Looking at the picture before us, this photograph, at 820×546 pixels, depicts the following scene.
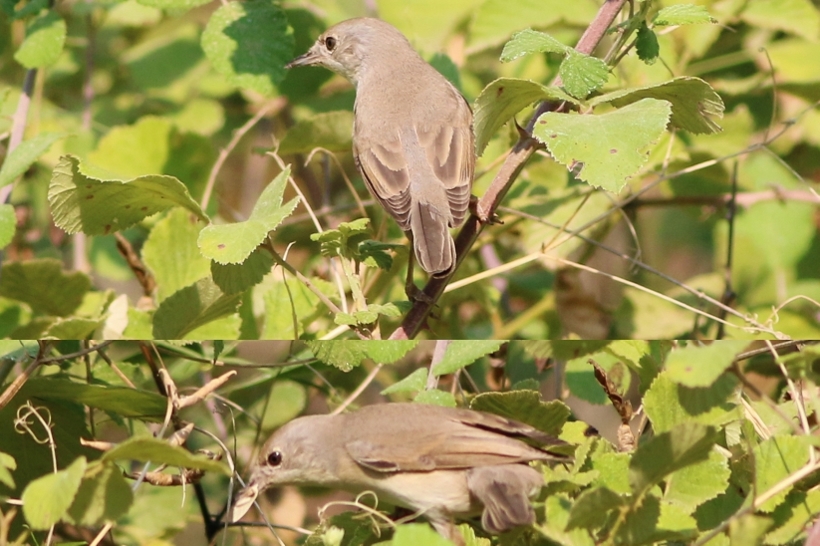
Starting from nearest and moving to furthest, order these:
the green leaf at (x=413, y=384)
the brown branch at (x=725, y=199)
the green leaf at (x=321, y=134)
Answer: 1. the green leaf at (x=413, y=384)
2. the green leaf at (x=321, y=134)
3. the brown branch at (x=725, y=199)

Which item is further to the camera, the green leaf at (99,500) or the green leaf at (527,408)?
the green leaf at (527,408)

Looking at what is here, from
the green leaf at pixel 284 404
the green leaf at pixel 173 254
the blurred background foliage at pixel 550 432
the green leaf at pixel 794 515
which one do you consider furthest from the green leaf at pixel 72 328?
the green leaf at pixel 794 515

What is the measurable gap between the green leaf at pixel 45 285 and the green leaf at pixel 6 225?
305 millimetres

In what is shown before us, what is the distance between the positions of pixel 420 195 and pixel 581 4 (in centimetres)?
98

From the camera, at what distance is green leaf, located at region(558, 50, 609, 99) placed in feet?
5.67

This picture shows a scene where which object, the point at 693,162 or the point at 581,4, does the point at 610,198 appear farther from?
the point at 581,4

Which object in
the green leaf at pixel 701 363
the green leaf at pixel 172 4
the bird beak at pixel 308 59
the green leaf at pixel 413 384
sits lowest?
the bird beak at pixel 308 59

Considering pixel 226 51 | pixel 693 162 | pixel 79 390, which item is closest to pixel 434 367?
pixel 79 390

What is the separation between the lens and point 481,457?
68.6 inches

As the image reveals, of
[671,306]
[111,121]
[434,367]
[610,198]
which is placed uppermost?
[434,367]

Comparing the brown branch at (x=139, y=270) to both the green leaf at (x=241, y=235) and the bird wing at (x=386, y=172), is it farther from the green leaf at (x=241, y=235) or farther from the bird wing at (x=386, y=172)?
the green leaf at (x=241, y=235)

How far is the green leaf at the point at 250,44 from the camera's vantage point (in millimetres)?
2521

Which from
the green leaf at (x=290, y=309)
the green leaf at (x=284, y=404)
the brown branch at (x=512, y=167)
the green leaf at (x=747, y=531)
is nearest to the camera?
the green leaf at (x=747, y=531)

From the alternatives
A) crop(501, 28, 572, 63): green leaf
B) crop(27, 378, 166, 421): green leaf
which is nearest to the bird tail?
crop(501, 28, 572, 63): green leaf
